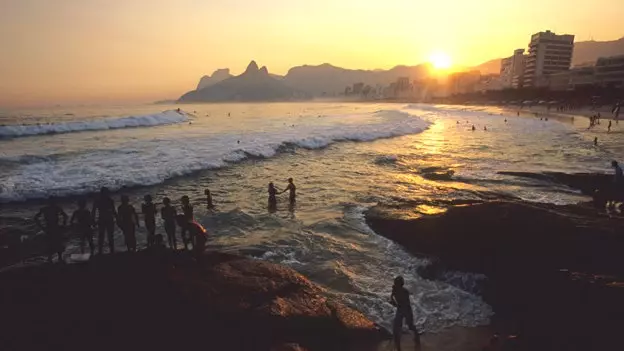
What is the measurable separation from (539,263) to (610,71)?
130721 mm

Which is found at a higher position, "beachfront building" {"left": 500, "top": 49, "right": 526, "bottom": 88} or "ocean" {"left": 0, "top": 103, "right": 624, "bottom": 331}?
"beachfront building" {"left": 500, "top": 49, "right": 526, "bottom": 88}

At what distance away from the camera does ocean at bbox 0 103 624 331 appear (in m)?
11.1

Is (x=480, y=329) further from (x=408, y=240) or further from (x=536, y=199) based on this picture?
(x=536, y=199)

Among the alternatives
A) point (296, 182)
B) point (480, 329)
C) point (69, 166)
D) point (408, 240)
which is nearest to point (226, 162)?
point (296, 182)

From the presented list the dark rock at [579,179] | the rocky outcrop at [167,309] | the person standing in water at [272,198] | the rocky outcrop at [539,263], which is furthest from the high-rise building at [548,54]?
the rocky outcrop at [167,309]

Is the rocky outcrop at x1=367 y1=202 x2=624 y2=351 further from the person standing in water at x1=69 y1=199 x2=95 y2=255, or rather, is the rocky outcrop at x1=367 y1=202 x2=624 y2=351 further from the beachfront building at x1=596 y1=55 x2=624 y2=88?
the beachfront building at x1=596 y1=55 x2=624 y2=88

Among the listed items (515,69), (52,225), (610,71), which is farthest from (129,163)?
(515,69)

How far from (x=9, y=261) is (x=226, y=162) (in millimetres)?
18774

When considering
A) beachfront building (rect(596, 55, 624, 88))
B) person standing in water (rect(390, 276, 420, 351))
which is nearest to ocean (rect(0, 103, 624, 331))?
person standing in water (rect(390, 276, 420, 351))

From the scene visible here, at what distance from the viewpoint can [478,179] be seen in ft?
71.6

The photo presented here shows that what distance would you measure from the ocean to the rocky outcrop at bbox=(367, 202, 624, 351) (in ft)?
1.96

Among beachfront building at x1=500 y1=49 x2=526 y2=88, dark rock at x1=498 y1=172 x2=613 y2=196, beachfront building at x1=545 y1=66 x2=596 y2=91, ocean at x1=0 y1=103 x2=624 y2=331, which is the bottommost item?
ocean at x1=0 y1=103 x2=624 y2=331

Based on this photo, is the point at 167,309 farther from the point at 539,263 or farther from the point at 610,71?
the point at 610,71

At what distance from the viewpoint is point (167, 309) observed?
24.3ft
